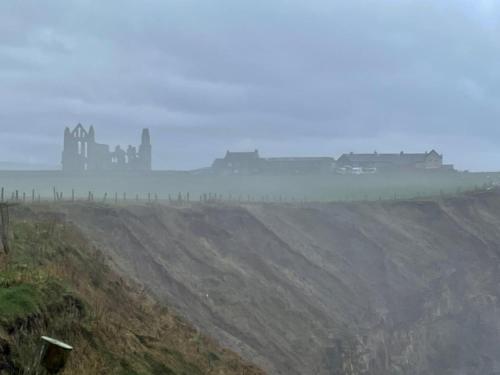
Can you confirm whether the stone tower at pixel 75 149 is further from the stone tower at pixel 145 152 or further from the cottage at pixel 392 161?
the cottage at pixel 392 161

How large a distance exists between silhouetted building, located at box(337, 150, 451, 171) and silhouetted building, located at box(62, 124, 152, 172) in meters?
40.6

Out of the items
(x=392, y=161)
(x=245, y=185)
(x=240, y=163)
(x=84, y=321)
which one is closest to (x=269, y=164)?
(x=240, y=163)

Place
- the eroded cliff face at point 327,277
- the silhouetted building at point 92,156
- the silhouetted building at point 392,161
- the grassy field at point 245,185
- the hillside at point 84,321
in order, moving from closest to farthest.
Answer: the hillside at point 84,321 < the eroded cliff face at point 327,277 < the grassy field at point 245,185 < the silhouetted building at point 92,156 < the silhouetted building at point 392,161

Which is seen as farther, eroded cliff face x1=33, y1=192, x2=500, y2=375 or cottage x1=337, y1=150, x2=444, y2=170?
cottage x1=337, y1=150, x2=444, y2=170

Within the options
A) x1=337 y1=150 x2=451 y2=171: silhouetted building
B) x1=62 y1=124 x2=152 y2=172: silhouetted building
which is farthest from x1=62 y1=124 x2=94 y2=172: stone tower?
x1=337 y1=150 x2=451 y2=171: silhouetted building

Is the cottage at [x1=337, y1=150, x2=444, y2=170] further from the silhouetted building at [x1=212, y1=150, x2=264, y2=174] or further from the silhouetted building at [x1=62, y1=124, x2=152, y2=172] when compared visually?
the silhouetted building at [x1=62, y1=124, x2=152, y2=172]

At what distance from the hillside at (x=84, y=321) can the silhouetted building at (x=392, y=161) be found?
10699 centimetres

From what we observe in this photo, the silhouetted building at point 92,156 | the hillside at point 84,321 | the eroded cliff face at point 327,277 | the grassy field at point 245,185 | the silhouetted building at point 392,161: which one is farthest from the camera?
the silhouetted building at point 392,161

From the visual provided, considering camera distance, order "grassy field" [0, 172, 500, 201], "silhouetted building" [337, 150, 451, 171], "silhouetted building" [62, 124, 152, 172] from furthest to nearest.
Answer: "silhouetted building" [337, 150, 451, 171] < "silhouetted building" [62, 124, 152, 172] < "grassy field" [0, 172, 500, 201]

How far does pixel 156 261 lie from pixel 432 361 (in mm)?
23617

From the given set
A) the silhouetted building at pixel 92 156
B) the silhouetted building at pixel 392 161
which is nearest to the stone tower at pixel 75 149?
the silhouetted building at pixel 92 156

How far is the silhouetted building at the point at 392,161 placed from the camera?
130 m

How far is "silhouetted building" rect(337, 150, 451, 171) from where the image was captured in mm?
130125

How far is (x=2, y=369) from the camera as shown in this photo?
1117 cm
